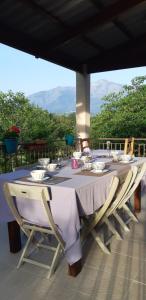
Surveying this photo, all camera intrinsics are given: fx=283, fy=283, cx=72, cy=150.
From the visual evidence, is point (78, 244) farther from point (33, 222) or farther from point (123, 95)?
point (123, 95)

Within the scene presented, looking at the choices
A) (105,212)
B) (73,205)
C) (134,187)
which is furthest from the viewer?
(134,187)

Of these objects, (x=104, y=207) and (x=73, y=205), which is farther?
(x=104, y=207)

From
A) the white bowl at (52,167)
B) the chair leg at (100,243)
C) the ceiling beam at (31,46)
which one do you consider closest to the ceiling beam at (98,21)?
the ceiling beam at (31,46)

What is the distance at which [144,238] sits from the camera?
289cm

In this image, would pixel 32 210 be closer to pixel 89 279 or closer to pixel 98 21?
pixel 89 279

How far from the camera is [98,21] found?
16.0ft

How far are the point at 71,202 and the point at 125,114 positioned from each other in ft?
26.2

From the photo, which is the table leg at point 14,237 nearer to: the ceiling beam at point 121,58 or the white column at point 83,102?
the white column at point 83,102

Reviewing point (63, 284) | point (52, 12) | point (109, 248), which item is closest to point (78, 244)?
point (63, 284)

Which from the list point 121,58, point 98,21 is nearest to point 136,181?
point 98,21

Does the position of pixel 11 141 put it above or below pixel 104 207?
above

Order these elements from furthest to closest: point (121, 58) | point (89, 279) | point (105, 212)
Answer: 1. point (121, 58)
2. point (105, 212)
3. point (89, 279)

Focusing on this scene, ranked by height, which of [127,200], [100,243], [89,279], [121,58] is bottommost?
[89,279]

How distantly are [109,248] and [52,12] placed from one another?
11.8 feet
